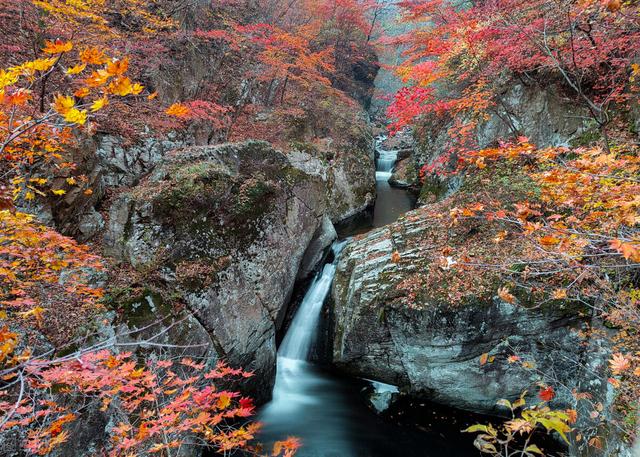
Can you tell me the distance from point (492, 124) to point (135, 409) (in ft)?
36.4

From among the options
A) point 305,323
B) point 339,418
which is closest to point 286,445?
point 339,418

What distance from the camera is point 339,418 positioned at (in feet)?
20.9

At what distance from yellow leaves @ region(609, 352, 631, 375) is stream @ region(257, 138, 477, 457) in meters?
2.71

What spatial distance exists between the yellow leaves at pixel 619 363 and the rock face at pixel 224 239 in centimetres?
539

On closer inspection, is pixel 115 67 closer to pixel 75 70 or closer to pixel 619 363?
pixel 75 70

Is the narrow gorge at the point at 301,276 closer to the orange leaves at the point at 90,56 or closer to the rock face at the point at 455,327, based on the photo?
the rock face at the point at 455,327

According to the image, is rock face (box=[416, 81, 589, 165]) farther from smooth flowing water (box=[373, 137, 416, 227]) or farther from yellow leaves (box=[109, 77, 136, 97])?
yellow leaves (box=[109, 77, 136, 97])

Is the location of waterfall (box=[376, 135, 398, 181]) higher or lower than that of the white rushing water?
higher

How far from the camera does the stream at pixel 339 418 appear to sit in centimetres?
567

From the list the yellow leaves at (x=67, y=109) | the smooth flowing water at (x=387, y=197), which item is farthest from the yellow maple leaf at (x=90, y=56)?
the smooth flowing water at (x=387, y=197)

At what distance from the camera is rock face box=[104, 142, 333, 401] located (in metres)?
5.68

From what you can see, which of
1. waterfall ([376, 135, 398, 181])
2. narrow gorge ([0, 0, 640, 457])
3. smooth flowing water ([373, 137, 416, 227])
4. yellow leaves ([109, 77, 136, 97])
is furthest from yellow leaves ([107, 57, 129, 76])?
waterfall ([376, 135, 398, 181])

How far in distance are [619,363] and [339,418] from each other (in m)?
4.58

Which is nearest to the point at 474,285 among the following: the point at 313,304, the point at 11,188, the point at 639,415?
the point at 639,415
